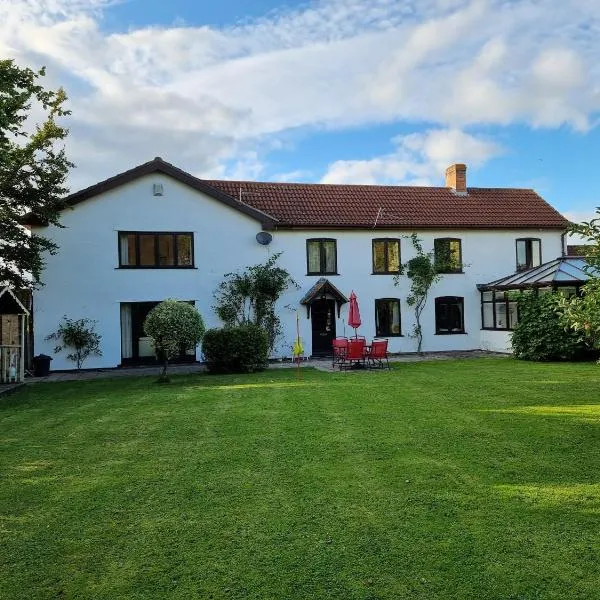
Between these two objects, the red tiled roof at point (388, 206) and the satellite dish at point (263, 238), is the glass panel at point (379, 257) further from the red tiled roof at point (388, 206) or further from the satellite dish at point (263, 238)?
the satellite dish at point (263, 238)

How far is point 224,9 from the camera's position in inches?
498

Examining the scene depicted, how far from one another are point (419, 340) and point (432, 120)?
9183 millimetres

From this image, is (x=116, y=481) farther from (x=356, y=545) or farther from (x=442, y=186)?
(x=442, y=186)

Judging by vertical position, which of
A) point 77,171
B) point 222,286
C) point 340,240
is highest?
point 77,171

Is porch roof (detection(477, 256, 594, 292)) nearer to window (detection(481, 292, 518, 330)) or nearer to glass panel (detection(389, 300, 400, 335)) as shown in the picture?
window (detection(481, 292, 518, 330))

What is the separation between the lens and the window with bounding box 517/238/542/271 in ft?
81.5

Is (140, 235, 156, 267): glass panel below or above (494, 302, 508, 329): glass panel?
above

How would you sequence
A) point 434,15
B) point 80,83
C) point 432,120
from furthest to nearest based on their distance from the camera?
point 432,120, point 80,83, point 434,15

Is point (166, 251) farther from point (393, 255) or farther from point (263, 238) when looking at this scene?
point (393, 255)

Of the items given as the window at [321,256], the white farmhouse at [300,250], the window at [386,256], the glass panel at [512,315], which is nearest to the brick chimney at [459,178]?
the white farmhouse at [300,250]

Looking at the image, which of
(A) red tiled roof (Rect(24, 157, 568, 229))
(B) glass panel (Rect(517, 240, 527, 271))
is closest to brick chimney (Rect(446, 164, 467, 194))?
(A) red tiled roof (Rect(24, 157, 568, 229))

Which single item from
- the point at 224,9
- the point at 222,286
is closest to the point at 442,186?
the point at 222,286

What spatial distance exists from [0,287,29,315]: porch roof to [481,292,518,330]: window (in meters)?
17.9

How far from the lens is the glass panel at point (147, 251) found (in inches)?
811
